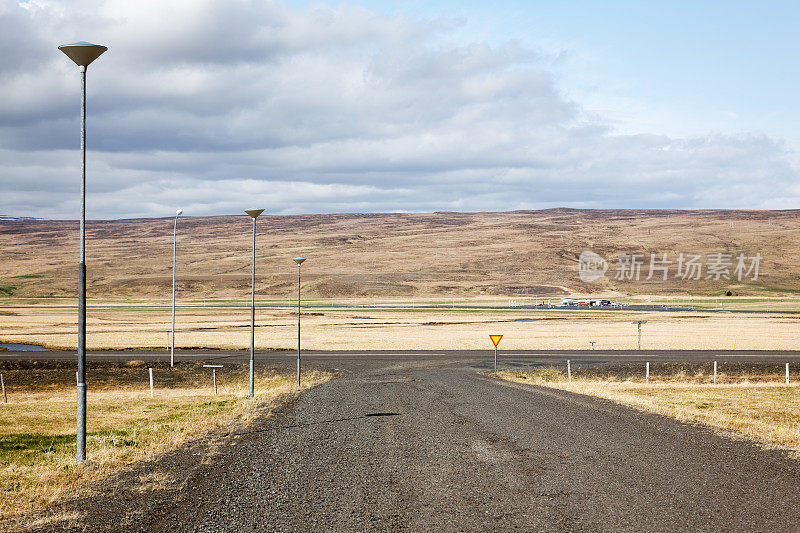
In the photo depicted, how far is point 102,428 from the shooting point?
24312mm

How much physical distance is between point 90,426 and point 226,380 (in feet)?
54.4

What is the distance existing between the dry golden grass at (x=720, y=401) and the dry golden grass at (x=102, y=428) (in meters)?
14.0

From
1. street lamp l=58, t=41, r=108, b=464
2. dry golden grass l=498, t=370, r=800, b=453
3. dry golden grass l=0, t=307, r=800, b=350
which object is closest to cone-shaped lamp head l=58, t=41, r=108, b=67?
street lamp l=58, t=41, r=108, b=464

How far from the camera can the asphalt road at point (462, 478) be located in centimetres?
1113

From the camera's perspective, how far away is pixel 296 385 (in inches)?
1412

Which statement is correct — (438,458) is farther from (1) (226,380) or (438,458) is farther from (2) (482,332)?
(2) (482,332)

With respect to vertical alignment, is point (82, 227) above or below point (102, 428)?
above

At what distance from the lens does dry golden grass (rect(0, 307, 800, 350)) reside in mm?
63281

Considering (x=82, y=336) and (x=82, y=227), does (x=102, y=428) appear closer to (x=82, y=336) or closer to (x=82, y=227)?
(x=82, y=336)

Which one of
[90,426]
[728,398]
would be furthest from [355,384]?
[728,398]

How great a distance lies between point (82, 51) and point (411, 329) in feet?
222

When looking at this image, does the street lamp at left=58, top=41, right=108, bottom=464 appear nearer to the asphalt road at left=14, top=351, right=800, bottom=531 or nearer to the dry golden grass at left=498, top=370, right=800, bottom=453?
the asphalt road at left=14, top=351, right=800, bottom=531

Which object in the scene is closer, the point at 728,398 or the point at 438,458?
the point at 438,458

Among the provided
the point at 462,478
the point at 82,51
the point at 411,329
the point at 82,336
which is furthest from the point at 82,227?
the point at 411,329
